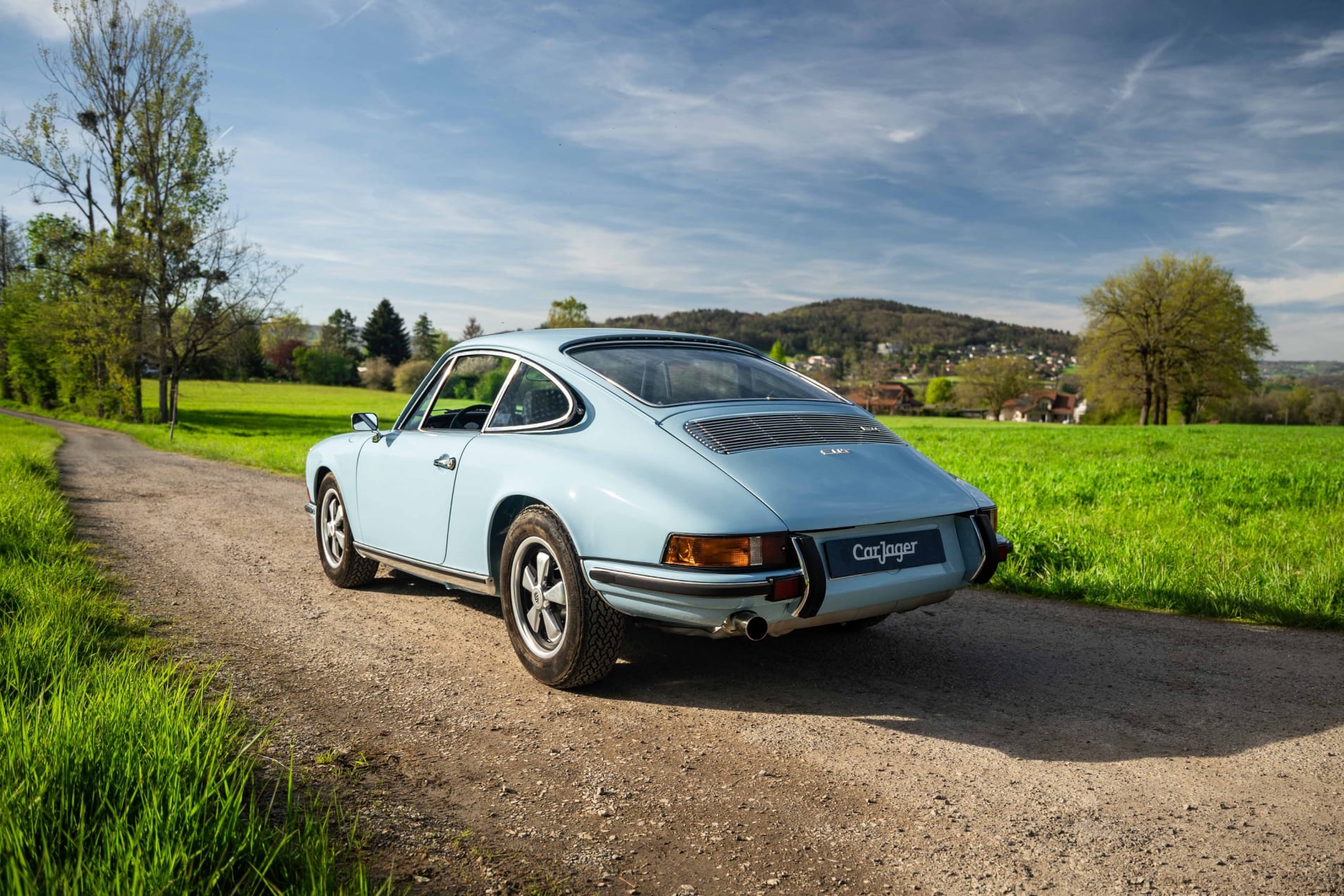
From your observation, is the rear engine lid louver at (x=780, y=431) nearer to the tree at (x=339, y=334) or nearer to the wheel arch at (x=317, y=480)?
the wheel arch at (x=317, y=480)

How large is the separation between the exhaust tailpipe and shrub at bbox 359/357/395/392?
303ft

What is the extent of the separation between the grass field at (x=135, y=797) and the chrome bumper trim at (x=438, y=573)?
3.99 ft

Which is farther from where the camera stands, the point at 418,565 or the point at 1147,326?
the point at 1147,326

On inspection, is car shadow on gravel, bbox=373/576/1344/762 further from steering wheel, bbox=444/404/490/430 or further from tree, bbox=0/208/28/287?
tree, bbox=0/208/28/287

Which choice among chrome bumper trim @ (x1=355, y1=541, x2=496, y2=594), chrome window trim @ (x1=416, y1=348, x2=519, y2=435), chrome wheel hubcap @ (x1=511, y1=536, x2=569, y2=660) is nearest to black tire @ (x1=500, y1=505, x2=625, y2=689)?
chrome wheel hubcap @ (x1=511, y1=536, x2=569, y2=660)

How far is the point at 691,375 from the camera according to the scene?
441 centimetres

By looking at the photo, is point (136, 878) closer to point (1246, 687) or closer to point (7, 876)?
point (7, 876)

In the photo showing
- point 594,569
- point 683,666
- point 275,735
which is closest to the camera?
point 275,735

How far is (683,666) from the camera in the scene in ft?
14.1

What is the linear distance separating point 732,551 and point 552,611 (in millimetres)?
1119

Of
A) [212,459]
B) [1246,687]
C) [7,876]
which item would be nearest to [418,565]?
[7,876]

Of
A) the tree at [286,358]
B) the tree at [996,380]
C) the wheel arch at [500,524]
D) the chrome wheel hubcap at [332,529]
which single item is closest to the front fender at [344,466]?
the chrome wheel hubcap at [332,529]

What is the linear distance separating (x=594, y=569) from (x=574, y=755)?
0.71m

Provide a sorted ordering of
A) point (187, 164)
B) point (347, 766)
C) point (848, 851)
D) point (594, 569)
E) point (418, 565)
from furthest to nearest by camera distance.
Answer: point (187, 164) → point (418, 565) → point (594, 569) → point (347, 766) → point (848, 851)
